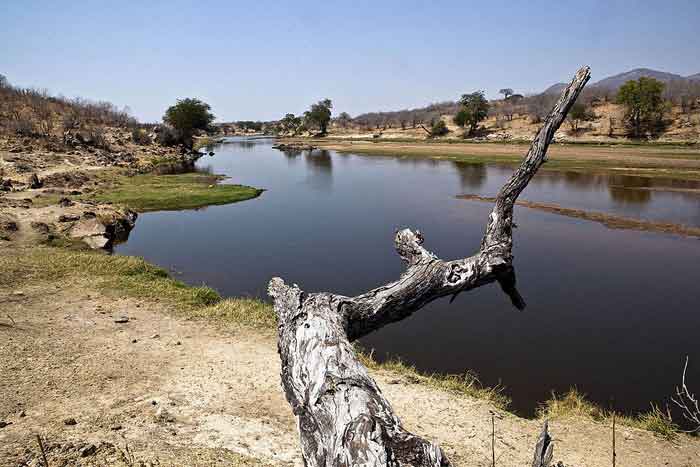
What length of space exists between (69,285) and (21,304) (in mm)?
1592

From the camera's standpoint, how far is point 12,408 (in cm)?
632

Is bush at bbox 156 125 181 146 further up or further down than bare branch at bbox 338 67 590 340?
further up

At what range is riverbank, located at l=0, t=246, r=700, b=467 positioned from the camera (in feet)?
19.0

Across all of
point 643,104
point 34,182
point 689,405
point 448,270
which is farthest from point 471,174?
point 448,270

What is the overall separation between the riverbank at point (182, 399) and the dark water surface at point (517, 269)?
1770mm

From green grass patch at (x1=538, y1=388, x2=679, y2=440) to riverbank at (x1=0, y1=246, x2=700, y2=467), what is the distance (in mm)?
91

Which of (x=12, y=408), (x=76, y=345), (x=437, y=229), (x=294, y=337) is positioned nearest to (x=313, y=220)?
(x=437, y=229)

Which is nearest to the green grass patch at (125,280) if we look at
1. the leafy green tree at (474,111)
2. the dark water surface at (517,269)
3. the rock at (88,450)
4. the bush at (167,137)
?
the dark water surface at (517,269)

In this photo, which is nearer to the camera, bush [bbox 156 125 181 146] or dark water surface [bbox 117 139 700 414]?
dark water surface [bbox 117 139 700 414]

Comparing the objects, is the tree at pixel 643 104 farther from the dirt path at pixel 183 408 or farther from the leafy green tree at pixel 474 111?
the dirt path at pixel 183 408

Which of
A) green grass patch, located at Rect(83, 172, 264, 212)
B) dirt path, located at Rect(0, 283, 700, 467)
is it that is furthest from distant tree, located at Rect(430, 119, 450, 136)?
dirt path, located at Rect(0, 283, 700, 467)

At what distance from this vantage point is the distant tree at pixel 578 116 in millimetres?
74875

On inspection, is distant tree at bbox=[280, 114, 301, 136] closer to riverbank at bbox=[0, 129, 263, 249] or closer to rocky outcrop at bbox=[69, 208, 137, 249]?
riverbank at bbox=[0, 129, 263, 249]

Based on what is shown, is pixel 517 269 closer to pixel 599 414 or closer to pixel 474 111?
pixel 599 414
